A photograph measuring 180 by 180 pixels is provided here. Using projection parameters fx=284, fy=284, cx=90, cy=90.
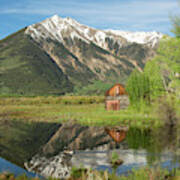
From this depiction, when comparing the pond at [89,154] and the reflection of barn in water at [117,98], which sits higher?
the reflection of barn in water at [117,98]

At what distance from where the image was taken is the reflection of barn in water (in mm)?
77688

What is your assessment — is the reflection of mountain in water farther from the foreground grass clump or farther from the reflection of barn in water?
the reflection of barn in water

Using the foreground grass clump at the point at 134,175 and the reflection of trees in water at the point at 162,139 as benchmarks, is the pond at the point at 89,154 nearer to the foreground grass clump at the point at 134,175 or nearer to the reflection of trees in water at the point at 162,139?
the reflection of trees in water at the point at 162,139

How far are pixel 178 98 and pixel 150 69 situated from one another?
28770 millimetres

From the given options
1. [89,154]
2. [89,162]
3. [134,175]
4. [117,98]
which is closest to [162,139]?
[89,154]

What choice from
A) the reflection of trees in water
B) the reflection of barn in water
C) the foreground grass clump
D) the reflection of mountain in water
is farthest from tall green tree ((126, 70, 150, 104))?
the foreground grass clump

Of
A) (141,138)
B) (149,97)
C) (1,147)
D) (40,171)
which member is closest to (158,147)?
(141,138)

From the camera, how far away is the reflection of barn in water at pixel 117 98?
255 feet

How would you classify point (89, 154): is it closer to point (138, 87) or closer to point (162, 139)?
point (162, 139)

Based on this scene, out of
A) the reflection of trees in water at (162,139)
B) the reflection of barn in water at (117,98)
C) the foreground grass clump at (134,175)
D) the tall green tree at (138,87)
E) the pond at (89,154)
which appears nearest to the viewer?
the foreground grass clump at (134,175)

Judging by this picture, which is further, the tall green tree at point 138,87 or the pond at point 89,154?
the tall green tree at point 138,87

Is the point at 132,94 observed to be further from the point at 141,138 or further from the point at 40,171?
the point at 40,171

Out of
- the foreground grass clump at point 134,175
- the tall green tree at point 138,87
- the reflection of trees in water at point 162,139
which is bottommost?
the reflection of trees in water at point 162,139

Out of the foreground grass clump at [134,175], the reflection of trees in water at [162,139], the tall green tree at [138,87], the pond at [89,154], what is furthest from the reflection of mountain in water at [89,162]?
the tall green tree at [138,87]
